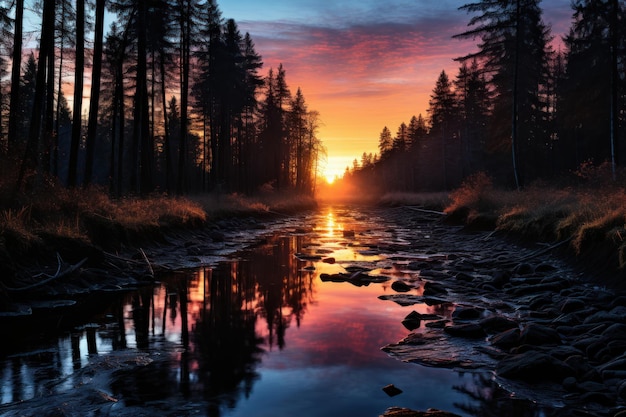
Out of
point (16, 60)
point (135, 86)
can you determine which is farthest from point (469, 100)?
point (16, 60)

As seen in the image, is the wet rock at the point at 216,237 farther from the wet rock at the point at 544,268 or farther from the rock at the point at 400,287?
the wet rock at the point at 544,268

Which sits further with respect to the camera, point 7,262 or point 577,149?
point 577,149

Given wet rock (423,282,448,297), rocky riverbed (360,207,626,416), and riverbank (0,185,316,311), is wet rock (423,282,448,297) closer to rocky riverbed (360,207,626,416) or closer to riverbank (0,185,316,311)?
rocky riverbed (360,207,626,416)

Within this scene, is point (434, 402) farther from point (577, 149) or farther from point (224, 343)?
point (577, 149)

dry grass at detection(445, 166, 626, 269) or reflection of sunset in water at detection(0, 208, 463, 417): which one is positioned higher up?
dry grass at detection(445, 166, 626, 269)

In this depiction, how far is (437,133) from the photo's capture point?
6912cm

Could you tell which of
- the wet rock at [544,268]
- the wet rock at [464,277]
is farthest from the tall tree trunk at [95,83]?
the wet rock at [544,268]

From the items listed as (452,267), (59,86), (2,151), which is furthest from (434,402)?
(59,86)

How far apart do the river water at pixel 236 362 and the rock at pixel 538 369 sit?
0.86 feet

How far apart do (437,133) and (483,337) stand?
66.4m

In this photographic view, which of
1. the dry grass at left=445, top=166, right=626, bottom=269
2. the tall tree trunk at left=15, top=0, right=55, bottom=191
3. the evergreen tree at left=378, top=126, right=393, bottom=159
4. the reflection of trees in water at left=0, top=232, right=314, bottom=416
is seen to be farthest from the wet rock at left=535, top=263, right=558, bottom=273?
the evergreen tree at left=378, top=126, right=393, bottom=159

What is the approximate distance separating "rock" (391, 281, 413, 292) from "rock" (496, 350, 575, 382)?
14.6ft

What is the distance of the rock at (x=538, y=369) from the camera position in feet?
15.3

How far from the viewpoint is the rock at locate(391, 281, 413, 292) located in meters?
9.37
